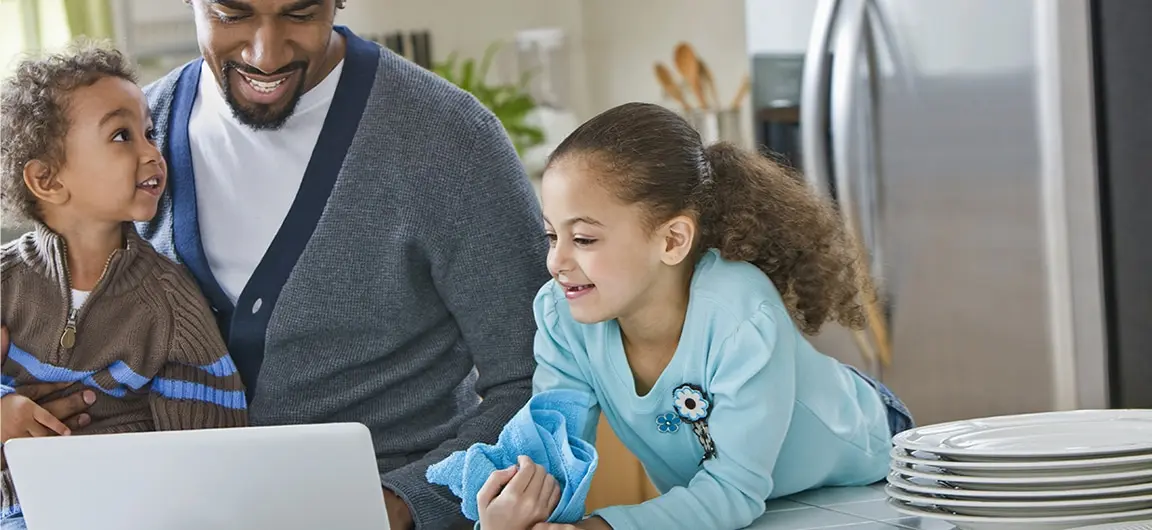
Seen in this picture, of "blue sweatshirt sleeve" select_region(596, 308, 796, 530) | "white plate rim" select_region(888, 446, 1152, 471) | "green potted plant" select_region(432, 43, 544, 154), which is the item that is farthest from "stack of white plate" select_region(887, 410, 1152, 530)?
"green potted plant" select_region(432, 43, 544, 154)

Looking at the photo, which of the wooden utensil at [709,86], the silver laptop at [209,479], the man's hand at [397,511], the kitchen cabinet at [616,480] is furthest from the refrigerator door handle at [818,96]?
the silver laptop at [209,479]

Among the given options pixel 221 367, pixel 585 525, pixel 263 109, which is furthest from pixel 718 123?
pixel 585 525

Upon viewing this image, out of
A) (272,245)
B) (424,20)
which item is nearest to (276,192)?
(272,245)

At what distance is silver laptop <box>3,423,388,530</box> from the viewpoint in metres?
1.06

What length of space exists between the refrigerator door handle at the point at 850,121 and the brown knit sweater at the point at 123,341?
1274 mm

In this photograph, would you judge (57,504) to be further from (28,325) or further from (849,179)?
(849,179)

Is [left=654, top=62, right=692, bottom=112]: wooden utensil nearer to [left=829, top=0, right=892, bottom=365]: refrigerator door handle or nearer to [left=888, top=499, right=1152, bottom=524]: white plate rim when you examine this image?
[left=829, top=0, right=892, bottom=365]: refrigerator door handle

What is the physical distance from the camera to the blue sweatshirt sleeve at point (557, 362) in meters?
1.29

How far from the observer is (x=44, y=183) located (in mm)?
1380

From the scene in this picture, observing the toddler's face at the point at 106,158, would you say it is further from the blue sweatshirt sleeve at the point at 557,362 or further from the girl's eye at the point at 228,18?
the blue sweatshirt sleeve at the point at 557,362

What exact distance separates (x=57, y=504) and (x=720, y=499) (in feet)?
1.87

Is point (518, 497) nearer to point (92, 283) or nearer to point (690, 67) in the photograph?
point (92, 283)

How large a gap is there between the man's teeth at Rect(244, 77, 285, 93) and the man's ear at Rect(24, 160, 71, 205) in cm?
23

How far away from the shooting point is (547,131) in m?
3.77
